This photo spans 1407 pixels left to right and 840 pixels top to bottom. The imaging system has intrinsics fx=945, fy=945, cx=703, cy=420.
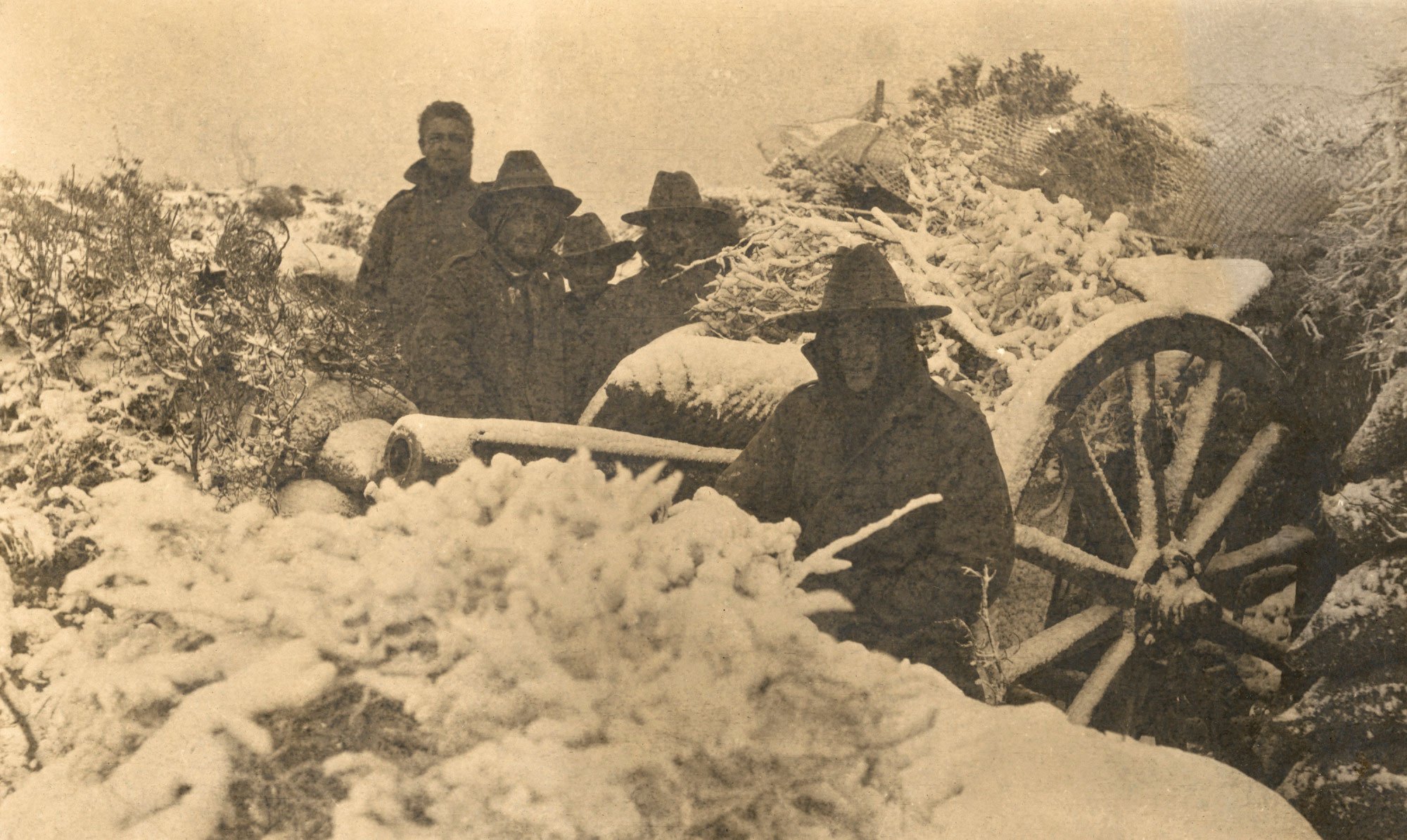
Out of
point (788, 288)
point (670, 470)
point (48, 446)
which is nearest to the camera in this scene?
point (48, 446)

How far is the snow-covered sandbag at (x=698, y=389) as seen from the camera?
2.63m

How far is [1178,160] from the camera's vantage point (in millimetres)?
2906

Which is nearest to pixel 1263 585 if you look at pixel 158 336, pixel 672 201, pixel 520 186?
pixel 672 201

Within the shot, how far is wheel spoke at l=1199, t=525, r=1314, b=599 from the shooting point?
3178 mm

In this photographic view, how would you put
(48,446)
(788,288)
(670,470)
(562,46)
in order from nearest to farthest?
(48,446) → (670,470) → (562,46) → (788,288)

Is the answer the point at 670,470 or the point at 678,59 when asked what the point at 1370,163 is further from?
the point at 670,470

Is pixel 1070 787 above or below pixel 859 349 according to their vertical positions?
below

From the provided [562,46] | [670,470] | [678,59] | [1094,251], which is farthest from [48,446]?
[1094,251]

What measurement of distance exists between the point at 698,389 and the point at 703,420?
9cm

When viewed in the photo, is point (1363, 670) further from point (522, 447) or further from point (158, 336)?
point (158, 336)

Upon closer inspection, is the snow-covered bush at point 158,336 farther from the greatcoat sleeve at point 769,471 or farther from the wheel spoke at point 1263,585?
the wheel spoke at point 1263,585

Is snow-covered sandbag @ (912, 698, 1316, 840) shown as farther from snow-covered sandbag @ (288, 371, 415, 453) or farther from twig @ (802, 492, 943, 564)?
snow-covered sandbag @ (288, 371, 415, 453)

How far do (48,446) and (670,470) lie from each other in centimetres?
158

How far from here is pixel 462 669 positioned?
2.00 metres
